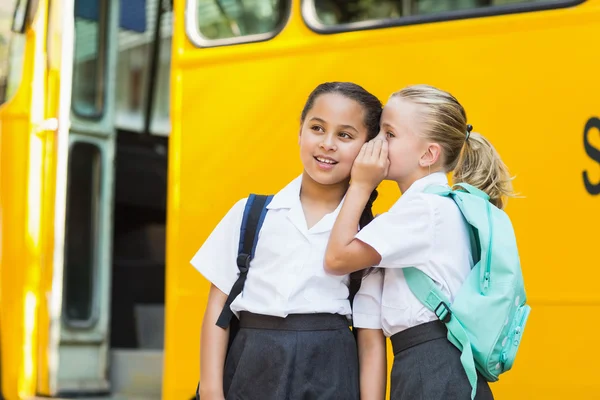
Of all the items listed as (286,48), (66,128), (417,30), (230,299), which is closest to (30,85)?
(66,128)

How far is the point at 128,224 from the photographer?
5.48 m

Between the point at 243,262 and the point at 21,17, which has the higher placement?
the point at 21,17

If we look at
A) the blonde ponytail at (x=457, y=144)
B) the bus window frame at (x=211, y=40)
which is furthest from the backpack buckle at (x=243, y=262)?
the bus window frame at (x=211, y=40)

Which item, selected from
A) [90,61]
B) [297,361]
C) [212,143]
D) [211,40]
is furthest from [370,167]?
[90,61]

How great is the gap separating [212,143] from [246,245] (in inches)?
51.8

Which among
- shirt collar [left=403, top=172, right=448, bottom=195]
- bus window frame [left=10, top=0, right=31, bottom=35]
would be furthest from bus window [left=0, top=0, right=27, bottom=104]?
shirt collar [left=403, top=172, right=448, bottom=195]

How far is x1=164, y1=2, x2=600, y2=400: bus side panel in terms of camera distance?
2.61 m

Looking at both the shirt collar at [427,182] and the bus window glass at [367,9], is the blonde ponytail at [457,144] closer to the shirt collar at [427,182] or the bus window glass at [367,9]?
the shirt collar at [427,182]

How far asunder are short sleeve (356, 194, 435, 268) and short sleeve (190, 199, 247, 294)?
36 centimetres

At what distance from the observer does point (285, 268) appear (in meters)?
2.00

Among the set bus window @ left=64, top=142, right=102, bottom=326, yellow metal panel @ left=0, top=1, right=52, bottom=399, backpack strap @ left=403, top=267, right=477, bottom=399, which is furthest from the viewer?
bus window @ left=64, top=142, right=102, bottom=326

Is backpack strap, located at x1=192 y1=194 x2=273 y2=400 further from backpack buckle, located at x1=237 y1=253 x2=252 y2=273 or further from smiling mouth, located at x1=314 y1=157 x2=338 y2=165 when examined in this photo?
smiling mouth, located at x1=314 y1=157 x2=338 y2=165

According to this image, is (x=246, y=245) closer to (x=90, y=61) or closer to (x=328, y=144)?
(x=328, y=144)

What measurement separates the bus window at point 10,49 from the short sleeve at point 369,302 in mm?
2736
